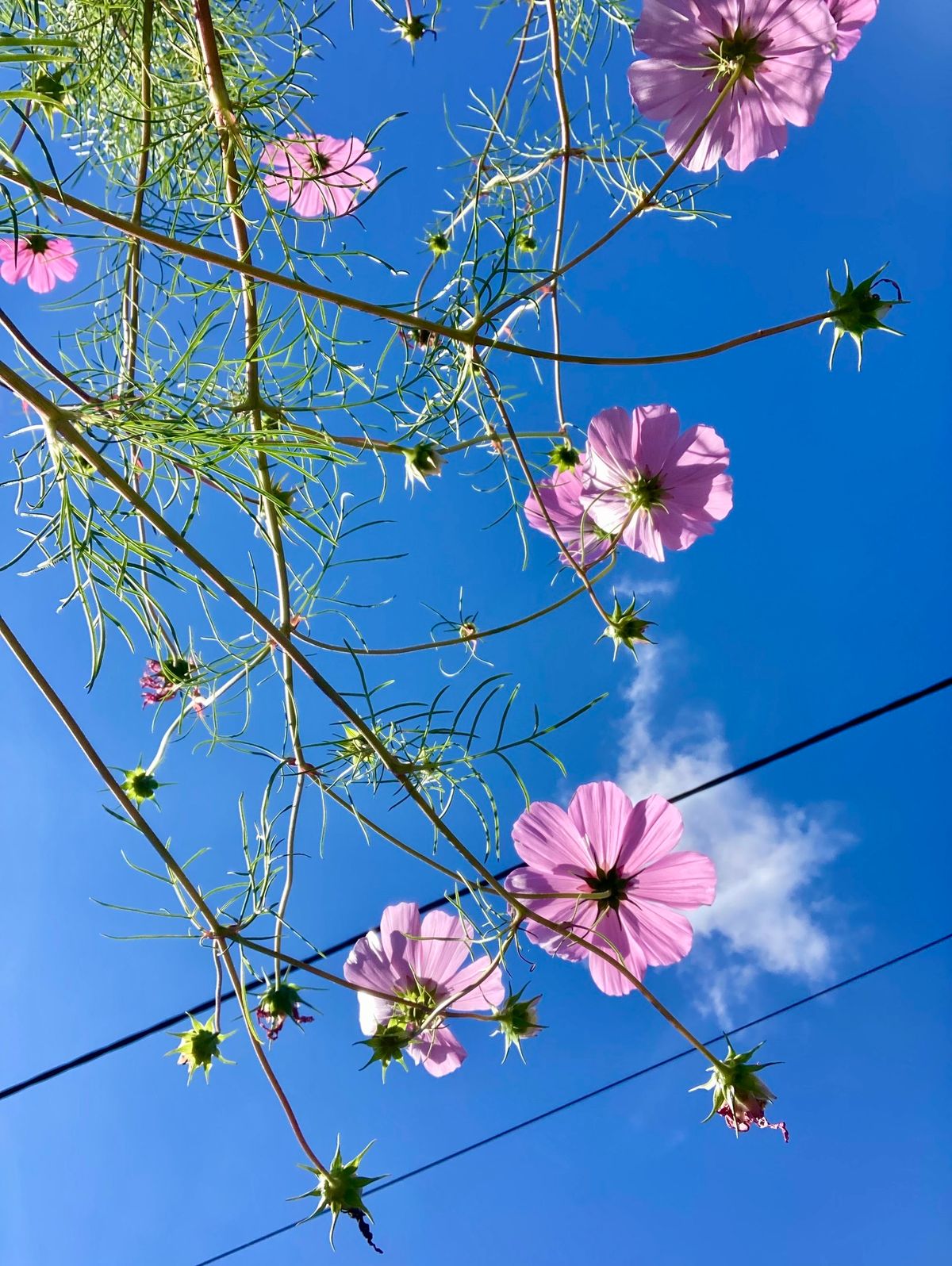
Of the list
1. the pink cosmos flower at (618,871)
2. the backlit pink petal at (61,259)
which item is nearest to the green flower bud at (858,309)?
the pink cosmos flower at (618,871)

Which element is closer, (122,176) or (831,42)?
(831,42)

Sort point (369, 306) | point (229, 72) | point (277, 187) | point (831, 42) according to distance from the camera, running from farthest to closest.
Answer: point (229, 72) < point (277, 187) < point (831, 42) < point (369, 306)

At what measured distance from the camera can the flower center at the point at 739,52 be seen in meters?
0.47

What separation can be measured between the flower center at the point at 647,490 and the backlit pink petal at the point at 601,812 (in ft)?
0.66

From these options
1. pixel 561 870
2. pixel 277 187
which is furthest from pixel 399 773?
pixel 277 187

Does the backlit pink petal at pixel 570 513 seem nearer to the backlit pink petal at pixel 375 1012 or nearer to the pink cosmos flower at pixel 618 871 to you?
the pink cosmos flower at pixel 618 871

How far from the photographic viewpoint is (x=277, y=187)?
66 cm

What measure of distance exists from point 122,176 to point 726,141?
58cm

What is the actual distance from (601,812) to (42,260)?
62cm

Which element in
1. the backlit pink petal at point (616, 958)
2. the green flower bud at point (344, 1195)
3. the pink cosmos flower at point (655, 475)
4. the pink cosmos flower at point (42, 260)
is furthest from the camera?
the pink cosmos flower at point (42, 260)

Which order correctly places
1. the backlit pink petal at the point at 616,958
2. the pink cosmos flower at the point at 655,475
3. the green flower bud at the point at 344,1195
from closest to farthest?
the green flower bud at the point at 344,1195
the backlit pink petal at the point at 616,958
the pink cosmos flower at the point at 655,475

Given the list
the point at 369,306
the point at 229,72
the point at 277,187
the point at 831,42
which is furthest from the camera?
the point at 229,72

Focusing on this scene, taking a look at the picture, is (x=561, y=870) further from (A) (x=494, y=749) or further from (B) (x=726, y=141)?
(B) (x=726, y=141)

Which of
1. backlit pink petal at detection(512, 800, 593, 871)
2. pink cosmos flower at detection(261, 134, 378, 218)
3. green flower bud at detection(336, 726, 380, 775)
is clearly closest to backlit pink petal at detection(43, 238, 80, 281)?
pink cosmos flower at detection(261, 134, 378, 218)
